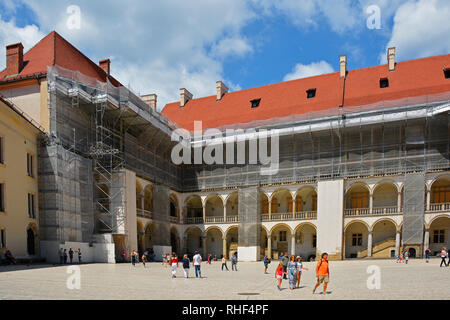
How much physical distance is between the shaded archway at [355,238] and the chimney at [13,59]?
2665 centimetres

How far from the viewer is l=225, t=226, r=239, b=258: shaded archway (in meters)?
35.5

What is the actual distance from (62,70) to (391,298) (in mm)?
23050

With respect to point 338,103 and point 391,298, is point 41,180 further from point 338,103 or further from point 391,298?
point 338,103

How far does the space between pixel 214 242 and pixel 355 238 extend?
1308 cm

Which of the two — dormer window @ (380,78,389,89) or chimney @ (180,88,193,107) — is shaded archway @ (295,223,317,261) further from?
chimney @ (180,88,193,107)

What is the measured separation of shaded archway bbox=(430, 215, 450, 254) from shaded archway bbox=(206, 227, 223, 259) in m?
17.8

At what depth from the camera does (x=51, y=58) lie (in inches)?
1022

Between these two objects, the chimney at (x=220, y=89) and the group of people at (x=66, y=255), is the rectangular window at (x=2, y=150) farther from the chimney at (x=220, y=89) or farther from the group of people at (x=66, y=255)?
the chimney at (x=220, y=89)

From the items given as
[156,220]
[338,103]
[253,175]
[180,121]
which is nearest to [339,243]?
[253,175]

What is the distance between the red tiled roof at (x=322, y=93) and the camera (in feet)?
103

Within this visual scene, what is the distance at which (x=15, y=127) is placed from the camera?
21.1m

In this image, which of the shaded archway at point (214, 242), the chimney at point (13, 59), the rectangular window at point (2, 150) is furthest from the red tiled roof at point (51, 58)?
the shaded archway at point (214, 242)

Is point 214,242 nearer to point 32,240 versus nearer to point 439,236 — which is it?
point 32,240

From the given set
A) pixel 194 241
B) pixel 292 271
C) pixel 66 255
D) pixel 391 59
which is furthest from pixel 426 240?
pixel 66 255
